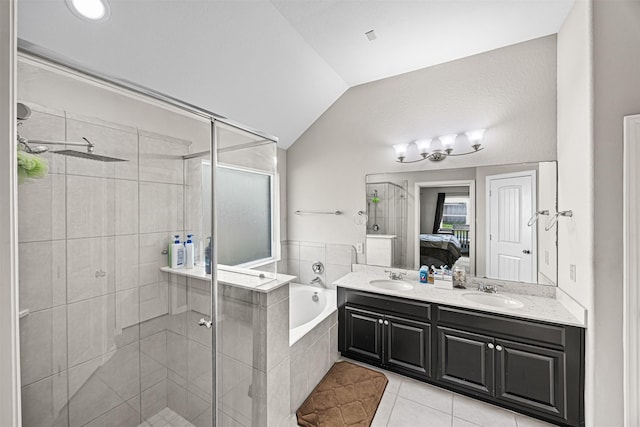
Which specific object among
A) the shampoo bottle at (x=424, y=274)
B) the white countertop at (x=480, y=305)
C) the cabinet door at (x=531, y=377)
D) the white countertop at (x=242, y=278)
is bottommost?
the cabinet door at (x=531, y=377)

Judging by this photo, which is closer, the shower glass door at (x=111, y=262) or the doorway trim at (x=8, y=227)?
the doorway trim at (x=8, y=227)

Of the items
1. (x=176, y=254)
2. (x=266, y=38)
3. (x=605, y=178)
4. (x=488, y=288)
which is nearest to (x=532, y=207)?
(x=605, y=178)

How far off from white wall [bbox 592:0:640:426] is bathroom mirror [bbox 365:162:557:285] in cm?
59

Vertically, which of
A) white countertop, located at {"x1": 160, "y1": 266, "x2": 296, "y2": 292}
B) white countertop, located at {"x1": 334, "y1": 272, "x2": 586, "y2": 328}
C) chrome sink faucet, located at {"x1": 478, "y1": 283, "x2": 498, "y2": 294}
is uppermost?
white countertop, located at {"x1": 160, "y1": 266, "x2": 296, "y2": 292}

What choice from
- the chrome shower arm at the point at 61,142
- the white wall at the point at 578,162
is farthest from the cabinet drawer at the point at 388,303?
the chrome shower arm at the point at 61,142

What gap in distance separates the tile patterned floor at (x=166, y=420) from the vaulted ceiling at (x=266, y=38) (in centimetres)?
164

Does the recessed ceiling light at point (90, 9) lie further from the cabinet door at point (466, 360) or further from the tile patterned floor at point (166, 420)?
the cabinet door at point (466, 360)

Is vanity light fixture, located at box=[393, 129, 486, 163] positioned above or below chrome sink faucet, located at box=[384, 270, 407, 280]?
above

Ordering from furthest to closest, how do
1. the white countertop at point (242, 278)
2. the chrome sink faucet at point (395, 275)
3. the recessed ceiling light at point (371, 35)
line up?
the chrome sink faucet at point (395, 275) < the recessed ceiling light at point (371, 35) < the white countertop at point (242, 278)

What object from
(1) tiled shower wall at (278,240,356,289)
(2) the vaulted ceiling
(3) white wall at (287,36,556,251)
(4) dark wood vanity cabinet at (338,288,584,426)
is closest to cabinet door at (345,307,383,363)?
(4) dark wood vanity cabinet at (338,288,584,426)

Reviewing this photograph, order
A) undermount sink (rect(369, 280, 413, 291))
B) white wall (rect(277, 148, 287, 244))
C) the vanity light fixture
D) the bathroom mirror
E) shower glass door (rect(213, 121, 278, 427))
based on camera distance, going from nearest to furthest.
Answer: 1. shower glass door (rect(213, 121, 278, 427))
2. the bathroom mirror
3. the vanity light fixture
4. undermount sink (rect(369, 280, 413, 291))
5. white wall (rect(277, 148, 287, 244))

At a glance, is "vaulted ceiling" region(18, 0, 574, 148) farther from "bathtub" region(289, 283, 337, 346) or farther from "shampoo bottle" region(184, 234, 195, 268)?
"bathtub" region(289, 283, 337, 346)

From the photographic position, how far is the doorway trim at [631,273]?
1494 mm

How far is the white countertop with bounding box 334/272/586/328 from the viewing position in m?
1.79
